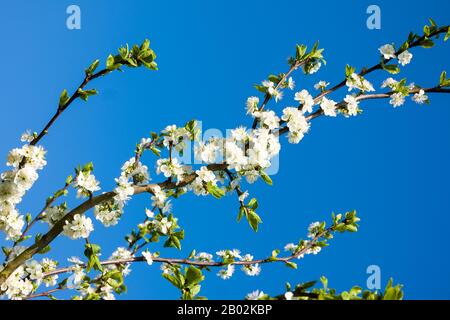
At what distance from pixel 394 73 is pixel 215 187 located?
5.90 ft

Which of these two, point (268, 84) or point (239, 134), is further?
point (268, 84)

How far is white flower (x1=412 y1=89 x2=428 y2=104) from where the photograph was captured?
13.2 feet

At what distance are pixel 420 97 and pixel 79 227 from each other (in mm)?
2843

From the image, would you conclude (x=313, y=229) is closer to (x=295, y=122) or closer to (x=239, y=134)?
(x=295, y=122)

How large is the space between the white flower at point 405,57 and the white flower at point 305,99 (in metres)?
0.94

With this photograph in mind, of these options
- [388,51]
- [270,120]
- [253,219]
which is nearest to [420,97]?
[388,51]

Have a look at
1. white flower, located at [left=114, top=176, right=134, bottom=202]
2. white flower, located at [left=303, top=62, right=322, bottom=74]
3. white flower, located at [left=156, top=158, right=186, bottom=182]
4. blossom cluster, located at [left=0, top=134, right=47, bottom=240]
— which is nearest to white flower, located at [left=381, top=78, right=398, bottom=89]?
white flower, located at [left=303, top=62, right=322, bottom=74]

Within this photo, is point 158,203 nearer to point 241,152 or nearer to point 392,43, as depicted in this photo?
point 241,152

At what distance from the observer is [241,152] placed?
124 inches

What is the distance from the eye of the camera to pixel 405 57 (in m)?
3.92

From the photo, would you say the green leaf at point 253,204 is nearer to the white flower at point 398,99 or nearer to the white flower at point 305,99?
the white flower at point 305,99

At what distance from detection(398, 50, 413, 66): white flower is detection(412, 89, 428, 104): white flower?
277 mm

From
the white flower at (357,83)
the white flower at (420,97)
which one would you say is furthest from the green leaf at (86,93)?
the white flower at (420,97)
